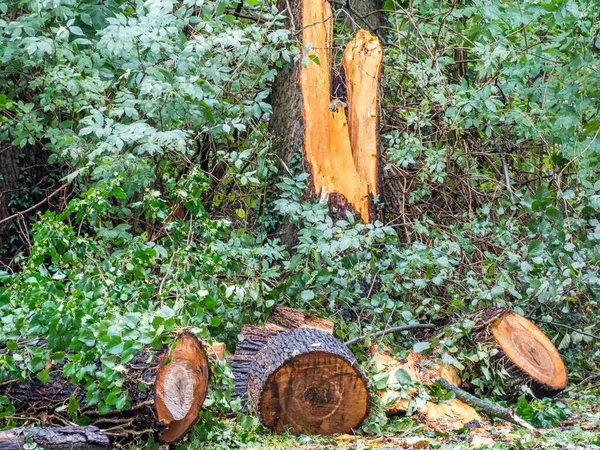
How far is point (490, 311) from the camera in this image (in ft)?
21.1

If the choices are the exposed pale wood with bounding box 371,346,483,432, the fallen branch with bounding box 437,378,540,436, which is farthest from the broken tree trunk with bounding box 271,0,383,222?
the fallen branch with bounding box 437,378,540,436

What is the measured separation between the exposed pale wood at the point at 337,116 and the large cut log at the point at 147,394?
300cm

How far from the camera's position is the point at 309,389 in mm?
4953

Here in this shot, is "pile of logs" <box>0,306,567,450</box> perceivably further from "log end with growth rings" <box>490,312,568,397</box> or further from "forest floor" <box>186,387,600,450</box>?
"forest floor" <box>186,387,600,450</box>

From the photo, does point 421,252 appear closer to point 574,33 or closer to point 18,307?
point 574,33

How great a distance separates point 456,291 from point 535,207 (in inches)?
45.1

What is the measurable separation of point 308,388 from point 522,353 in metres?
2.12

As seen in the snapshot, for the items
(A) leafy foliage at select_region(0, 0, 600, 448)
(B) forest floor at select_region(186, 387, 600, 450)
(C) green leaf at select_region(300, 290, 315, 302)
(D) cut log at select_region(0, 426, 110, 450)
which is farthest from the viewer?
(C) green leaf at select_region(300, 290, 315, 302)

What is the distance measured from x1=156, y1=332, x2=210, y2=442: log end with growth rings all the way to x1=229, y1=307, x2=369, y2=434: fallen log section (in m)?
0.59

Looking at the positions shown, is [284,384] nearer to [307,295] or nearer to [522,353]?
[307,295]

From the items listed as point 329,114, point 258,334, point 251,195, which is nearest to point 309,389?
point 258,334

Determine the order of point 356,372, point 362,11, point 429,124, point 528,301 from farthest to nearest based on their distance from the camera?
point 362,11
point 429,124
point 528,301
point 356,372

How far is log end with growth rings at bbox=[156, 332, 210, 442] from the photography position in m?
4.23

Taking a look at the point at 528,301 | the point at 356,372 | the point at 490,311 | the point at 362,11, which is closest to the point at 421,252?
the point at 490,311
